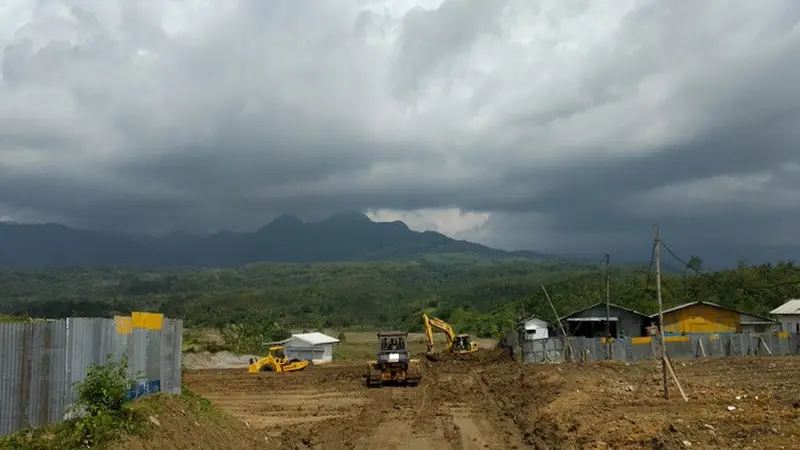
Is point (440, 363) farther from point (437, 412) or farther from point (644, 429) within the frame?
point (644, 429)

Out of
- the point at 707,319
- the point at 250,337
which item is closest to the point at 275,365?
the point at 250,337

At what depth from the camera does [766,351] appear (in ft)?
157

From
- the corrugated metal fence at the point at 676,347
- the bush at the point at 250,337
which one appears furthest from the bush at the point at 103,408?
the bush at the point at 250,337

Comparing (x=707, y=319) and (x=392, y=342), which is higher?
(x=707, y=319)

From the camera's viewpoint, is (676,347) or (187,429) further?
(676,347)

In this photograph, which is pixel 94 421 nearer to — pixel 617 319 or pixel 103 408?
pixel 103 408

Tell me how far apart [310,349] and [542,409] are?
45223 mm

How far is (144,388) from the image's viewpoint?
1772 centimetres

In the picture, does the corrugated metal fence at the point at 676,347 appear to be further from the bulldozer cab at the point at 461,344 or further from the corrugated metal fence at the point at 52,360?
the corrugated metal fence at the point at 52,360

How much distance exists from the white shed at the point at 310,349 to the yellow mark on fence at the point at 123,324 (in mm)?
51441

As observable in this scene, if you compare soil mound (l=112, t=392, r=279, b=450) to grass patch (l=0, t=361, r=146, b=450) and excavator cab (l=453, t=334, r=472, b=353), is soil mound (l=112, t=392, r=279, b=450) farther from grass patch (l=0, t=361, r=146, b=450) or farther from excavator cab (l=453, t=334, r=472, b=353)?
excavator cab (l=453, t=334, r=472, b=353)

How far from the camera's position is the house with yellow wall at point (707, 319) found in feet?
204

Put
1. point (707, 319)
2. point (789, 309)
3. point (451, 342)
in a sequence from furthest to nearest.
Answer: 1. point (789, 309)
2. point (707, 319)
3. point (451, 342)

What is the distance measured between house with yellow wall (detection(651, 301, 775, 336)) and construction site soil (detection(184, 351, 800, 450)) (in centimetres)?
2159
